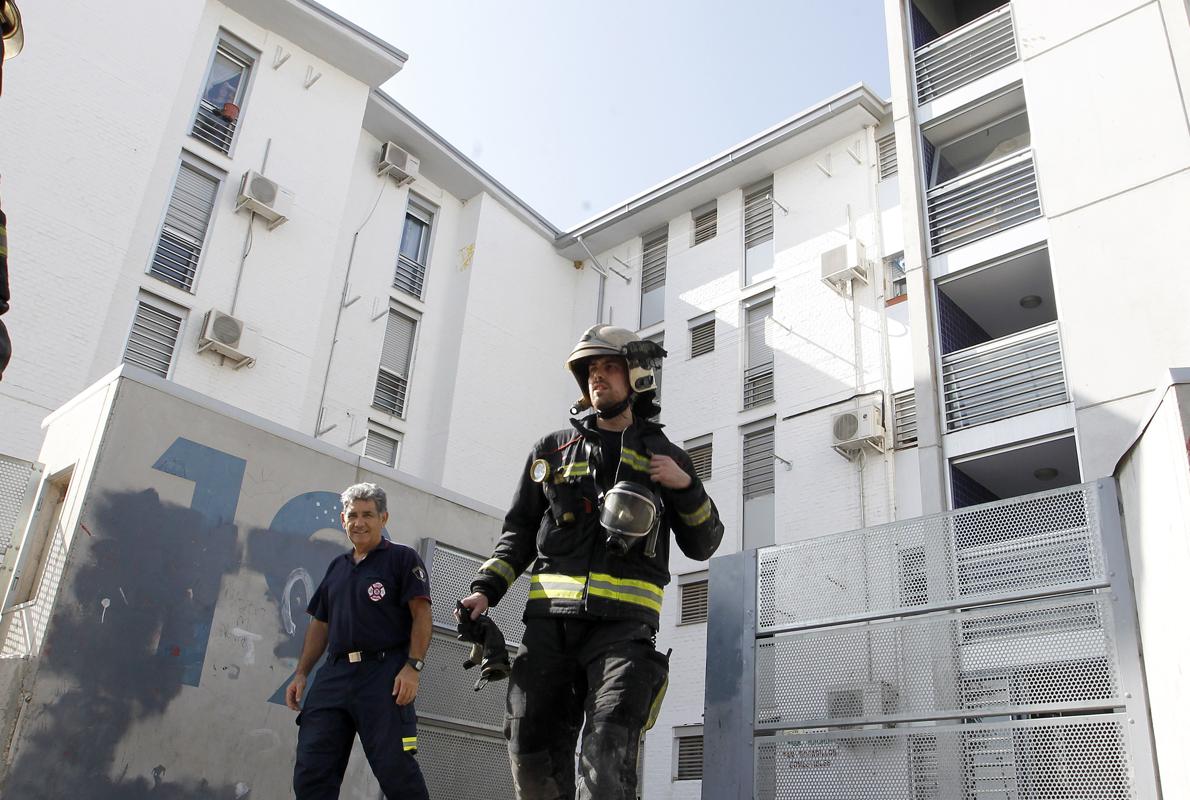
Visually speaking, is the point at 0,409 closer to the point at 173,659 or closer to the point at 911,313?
the point at 173,659

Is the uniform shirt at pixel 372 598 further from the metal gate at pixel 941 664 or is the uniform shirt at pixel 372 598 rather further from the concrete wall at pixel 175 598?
the metal gate at pixel 941 664

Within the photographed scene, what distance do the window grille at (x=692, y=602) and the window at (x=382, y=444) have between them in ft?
22.7

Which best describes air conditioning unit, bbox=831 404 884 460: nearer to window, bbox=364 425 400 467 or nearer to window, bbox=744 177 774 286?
window, bbox=744 177 774 286

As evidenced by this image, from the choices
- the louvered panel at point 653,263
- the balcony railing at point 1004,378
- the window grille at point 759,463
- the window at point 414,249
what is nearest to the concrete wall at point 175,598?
the balcony railing at point 1004,378

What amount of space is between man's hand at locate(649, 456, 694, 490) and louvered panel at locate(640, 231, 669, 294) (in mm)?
22674

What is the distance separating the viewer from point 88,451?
6.02 metres

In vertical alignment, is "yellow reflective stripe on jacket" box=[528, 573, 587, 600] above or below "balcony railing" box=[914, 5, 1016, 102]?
below

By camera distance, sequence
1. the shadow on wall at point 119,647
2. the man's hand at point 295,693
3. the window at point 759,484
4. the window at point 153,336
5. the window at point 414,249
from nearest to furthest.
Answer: the shadow on wall at point 119,647 → the man's hand at point 295,693 → the window at point 153,336 → the window at point 759,484 → the window at point 414,249

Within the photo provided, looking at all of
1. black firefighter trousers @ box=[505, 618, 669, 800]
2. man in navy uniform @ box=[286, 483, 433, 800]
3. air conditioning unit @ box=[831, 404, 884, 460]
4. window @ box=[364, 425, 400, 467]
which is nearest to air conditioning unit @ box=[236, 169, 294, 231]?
window @ box=[364, 425, 400, 467]

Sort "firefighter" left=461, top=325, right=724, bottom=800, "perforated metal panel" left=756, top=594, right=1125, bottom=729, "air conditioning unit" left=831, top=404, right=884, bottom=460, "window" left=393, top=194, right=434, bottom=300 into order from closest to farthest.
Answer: "firefighter" left=461, top=325, right=724, bottom=800 < "perforated metal panel" left=756, top=594, right=1125, bottom=729 < "air conditioning unit" left=831, top=404, right=884, bottom=460 < "window" left=393, top=194, right=434, bottom=300

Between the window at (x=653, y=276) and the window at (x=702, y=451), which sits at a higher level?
the window at (x=653, y=276)

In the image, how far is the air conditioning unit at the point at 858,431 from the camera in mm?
19728

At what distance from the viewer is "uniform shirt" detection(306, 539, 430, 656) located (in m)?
5.47

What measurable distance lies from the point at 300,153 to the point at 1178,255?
53.5ft
